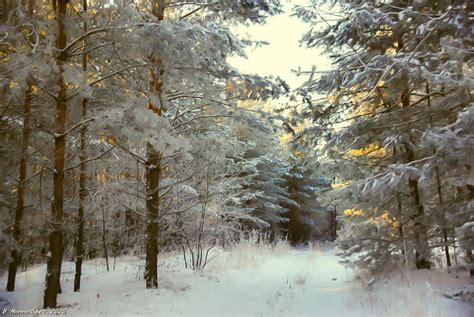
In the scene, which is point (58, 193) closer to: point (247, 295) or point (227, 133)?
point (247, 295)

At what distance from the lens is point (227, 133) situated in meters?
9.48

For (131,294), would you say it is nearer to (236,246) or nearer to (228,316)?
(228,316)

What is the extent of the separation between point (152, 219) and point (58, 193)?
77.1 inches

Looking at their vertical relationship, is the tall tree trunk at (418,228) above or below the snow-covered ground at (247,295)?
above

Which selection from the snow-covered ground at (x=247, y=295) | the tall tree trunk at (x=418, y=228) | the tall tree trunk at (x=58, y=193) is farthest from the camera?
the tall tree trunk at (x=418, y=228)

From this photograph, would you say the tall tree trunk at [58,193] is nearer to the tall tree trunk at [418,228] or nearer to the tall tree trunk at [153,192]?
the tall tree trunk at [153,192]

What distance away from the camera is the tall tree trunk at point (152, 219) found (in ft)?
22.8

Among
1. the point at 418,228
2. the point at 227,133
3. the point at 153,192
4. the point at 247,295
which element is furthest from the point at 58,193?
the point at 418,228

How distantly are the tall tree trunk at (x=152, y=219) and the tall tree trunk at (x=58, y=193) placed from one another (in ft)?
5.45

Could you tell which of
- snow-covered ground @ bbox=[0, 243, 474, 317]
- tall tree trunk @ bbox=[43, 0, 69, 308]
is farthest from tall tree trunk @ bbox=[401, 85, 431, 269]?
tall tree trunk @ bbox=[43, 0, 69, 308]

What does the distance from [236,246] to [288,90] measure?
678cm

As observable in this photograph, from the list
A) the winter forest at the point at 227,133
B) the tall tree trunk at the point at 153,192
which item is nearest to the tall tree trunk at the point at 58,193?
the winter forest at the point at 227,133

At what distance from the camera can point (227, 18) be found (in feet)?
24.0

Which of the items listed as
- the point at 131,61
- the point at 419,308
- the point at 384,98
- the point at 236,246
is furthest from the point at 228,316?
the point at 236,246
